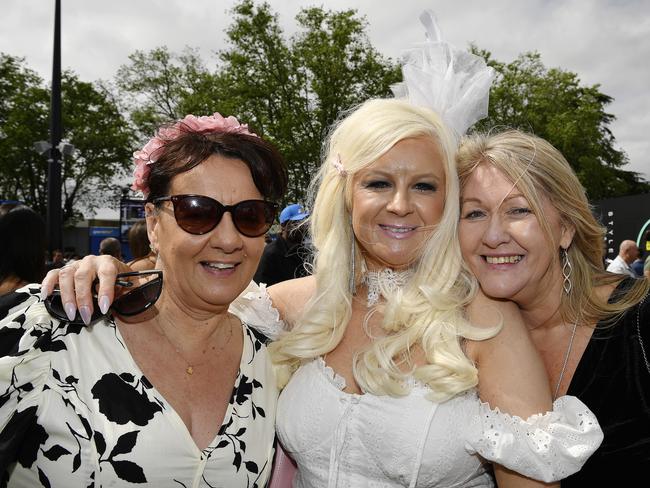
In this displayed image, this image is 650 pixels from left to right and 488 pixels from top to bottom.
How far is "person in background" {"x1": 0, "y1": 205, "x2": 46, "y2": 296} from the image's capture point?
3705 millimetres

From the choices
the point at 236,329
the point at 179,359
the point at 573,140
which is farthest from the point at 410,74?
the point at 573,140

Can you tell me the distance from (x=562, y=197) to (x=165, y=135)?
5.58ft

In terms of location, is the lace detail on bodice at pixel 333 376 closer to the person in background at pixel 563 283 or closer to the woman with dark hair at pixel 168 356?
the woman with dark hair at pixel 168 356

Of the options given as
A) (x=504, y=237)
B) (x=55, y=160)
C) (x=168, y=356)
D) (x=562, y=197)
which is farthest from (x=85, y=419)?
(x=55, y=160)

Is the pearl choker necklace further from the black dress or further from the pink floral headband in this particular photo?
the pink floral headband

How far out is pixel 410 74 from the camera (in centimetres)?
290

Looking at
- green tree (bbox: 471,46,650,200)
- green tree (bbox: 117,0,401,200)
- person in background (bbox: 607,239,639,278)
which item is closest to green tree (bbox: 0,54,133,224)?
green tree (bbox: 117,0,401,200)

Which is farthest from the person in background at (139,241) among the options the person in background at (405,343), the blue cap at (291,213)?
the person in background at (405,343)

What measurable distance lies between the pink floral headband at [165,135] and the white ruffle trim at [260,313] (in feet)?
2.88

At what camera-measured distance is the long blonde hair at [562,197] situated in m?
2.44

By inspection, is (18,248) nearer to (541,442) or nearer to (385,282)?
(385,282)

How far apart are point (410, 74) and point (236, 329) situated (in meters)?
1.55

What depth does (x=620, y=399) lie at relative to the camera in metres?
2.27

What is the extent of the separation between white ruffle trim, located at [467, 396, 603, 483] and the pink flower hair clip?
4.30 feet
